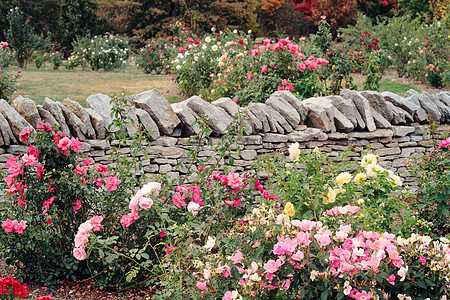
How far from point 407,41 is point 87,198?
12.2m

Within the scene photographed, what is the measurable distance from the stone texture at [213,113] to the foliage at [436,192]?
5.52ft

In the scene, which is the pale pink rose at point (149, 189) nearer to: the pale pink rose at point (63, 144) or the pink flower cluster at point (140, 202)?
the pink flower cluster at point (140, 202)

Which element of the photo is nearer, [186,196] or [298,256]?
[298,256]

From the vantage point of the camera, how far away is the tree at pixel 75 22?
2148 centimetres

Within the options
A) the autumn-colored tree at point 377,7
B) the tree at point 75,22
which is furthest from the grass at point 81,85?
the autumn-colored tree at point 377,7

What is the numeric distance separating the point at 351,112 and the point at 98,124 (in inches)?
96.5

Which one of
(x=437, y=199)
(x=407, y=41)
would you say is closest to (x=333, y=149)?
(x=437, y=199)

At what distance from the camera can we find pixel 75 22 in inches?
850

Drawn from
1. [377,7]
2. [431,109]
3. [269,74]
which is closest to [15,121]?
[269,74]

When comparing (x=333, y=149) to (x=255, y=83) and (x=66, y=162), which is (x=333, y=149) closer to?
(x=255, y=83)

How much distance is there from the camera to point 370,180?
9.75 ft

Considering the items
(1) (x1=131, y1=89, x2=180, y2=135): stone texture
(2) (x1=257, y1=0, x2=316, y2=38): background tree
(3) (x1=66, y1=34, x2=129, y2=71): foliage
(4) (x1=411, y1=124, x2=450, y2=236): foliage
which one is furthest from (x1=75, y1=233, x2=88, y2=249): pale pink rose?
(2) (x1=257, y1=0, x2=316, y2=38): background tree

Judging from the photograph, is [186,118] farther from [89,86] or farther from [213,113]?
[89,86]

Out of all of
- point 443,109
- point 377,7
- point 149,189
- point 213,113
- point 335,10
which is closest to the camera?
point 149,189
